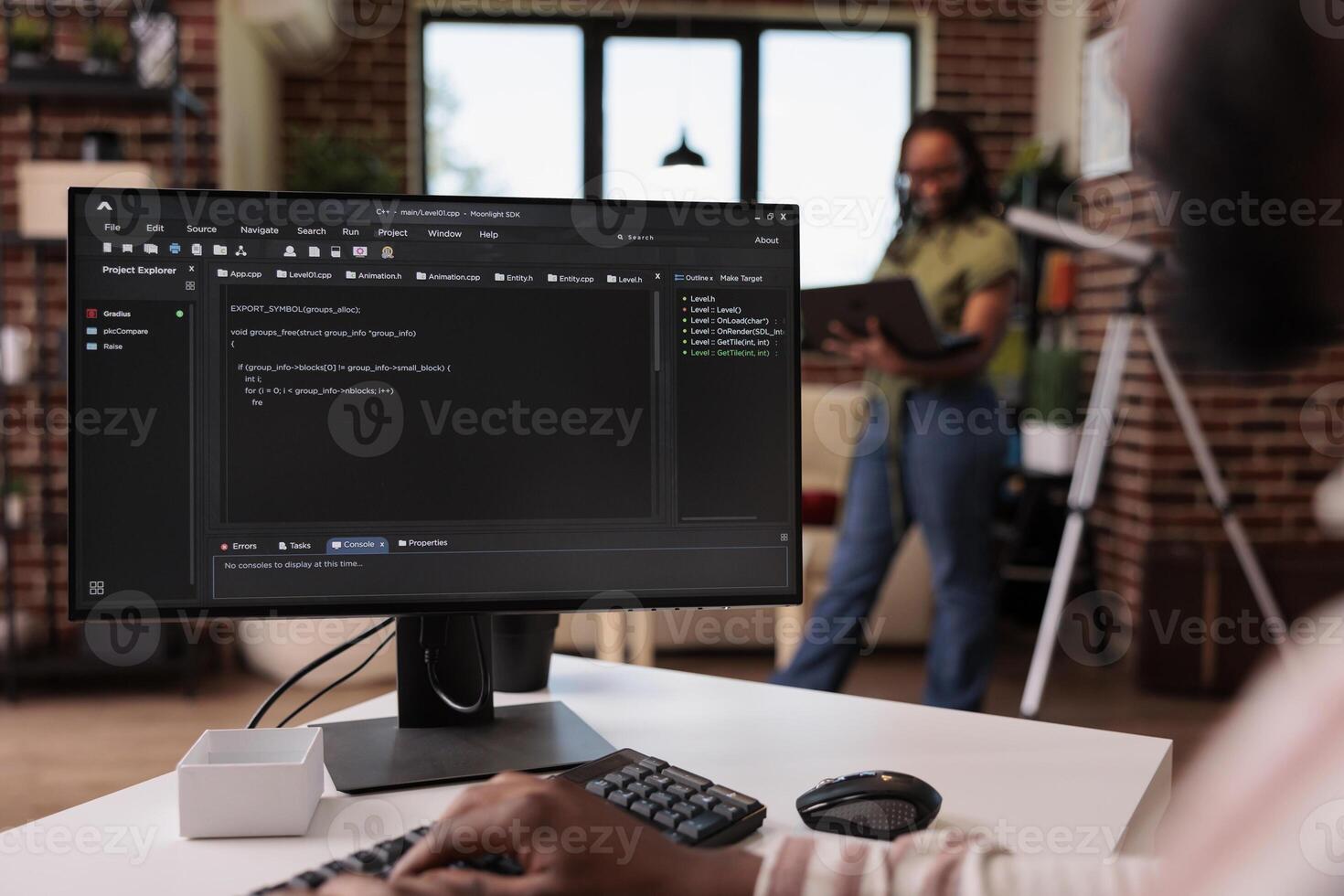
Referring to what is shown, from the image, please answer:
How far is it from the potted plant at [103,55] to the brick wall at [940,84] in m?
1.36

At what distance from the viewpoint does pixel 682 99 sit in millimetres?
4855

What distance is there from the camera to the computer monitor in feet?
2.91

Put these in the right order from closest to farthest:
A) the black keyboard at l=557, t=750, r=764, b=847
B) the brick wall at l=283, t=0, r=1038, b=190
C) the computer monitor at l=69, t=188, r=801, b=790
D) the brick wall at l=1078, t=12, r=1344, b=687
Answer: the black keyboard at l=557, t=750, r=764, b=847 < the computer monitor at l=69, t=188, r=801, b=790 < the brick wall at l=1078, t=12, r=1344, b=687 < the brick wall at l=283, t=0, r=1038, b=190

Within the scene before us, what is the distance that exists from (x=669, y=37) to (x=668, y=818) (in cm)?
456

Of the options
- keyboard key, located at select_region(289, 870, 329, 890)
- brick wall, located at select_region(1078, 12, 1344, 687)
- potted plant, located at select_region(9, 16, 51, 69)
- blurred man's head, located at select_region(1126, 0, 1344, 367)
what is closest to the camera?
blurred man's head, located at select_region(1126, 0, 1344, 367)

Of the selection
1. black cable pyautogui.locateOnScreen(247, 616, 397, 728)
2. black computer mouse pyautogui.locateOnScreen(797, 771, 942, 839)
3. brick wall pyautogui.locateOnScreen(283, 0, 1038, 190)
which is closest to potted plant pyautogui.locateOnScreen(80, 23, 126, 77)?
brick wall pyautogui.locateOnScreen(283, 0, 1038, 190)

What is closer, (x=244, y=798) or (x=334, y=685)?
(x=244, y=798)

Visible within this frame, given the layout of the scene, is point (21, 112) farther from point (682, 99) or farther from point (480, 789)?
point (480, 789)

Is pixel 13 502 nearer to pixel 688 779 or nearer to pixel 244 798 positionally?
pixel 244 798

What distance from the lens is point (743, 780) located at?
88 centimetres

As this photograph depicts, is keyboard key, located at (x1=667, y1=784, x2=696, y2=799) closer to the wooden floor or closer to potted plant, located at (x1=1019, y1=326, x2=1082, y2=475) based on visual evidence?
the wooden floor

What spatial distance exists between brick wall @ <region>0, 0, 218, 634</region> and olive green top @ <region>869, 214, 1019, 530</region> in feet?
7.48

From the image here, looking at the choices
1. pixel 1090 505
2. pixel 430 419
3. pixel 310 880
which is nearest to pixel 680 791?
pixel 310 880

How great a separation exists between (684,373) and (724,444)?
7 cm
